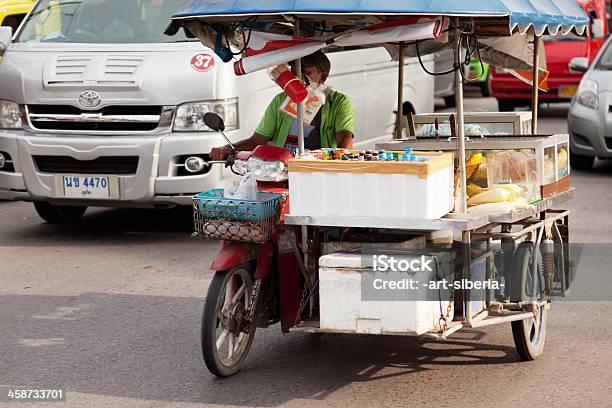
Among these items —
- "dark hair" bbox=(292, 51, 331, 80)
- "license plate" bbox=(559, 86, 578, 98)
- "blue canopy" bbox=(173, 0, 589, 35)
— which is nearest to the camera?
"blue canopy" bbox=(173, 0, 589, 35)

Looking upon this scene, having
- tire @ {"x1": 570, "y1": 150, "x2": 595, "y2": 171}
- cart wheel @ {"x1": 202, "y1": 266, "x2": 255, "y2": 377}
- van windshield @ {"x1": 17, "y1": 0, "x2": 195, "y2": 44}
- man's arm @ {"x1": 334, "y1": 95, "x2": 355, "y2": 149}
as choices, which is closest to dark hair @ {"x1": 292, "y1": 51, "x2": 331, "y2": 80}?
man's arm @ {"x1": 334, "y1": 95, "x2": 355, "y2": 149}

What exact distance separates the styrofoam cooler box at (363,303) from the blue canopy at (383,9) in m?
1.12

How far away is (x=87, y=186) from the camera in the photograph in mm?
9688

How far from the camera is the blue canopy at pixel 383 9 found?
5500 mm

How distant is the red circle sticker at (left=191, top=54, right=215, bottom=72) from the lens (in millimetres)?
9625

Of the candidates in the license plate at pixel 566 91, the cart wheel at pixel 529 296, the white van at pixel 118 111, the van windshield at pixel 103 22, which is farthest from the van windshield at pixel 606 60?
the cart wheel at pixel 529 296

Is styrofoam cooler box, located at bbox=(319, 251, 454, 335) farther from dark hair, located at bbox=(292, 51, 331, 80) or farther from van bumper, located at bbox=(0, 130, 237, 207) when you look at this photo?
van bumper, located at bbox=(0, 130, 237, 207)

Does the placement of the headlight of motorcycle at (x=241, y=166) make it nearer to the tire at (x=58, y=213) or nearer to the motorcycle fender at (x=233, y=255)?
the motorcycle fender at (x=233, y=255)

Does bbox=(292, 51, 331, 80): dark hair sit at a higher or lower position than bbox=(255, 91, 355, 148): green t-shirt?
higher

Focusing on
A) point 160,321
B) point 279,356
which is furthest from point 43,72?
point 279,356

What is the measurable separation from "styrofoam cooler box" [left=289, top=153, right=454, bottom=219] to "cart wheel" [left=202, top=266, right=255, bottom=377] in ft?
1.65

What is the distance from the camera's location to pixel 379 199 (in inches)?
222

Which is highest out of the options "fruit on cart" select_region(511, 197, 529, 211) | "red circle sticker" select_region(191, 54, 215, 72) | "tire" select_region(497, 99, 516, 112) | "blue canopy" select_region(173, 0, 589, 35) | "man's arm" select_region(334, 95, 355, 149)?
"blue canopy" select_region(173, 0, 589, 35)

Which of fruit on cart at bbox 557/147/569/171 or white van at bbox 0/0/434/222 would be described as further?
white van at bbox 0/0/434/222
